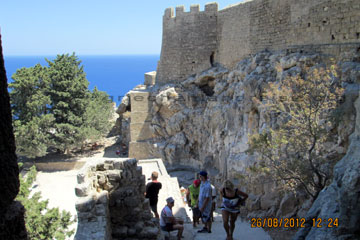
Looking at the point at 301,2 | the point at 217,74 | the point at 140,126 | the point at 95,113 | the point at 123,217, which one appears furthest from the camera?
the point at 95,113

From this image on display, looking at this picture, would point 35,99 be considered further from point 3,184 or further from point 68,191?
point 3,184

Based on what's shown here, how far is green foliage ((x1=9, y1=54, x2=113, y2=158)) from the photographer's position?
1814 centimetres

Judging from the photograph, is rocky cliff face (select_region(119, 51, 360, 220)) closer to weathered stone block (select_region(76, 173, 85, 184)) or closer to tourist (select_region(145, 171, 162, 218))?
tourist (select_region(145, 171, 162, 218))

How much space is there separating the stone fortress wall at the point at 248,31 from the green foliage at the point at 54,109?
16.1ft

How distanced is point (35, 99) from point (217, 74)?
10524 millimetres

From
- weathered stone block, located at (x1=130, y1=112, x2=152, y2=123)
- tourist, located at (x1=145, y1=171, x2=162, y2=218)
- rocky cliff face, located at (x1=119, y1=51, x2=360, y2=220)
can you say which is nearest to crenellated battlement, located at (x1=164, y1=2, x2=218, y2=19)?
rocky cliff face, located at (x1=119, y1=51, x2=360, y2=220)

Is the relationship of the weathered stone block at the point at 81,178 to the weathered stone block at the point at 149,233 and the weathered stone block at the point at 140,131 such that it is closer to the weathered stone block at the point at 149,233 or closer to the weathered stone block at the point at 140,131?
the weathered stone block at the point at 149,233

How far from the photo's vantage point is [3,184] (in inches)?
76.6

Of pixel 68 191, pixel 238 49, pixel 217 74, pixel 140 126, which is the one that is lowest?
pixel 68 191

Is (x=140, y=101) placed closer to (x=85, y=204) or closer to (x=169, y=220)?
(x=169, y=220)

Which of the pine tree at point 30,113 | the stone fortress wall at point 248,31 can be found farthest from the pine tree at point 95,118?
the stone fortress wall at point 248,31

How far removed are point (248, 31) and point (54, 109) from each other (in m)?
12.3

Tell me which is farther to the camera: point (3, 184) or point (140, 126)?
point (140, 126)

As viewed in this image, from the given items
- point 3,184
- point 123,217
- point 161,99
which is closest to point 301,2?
point 161,99
